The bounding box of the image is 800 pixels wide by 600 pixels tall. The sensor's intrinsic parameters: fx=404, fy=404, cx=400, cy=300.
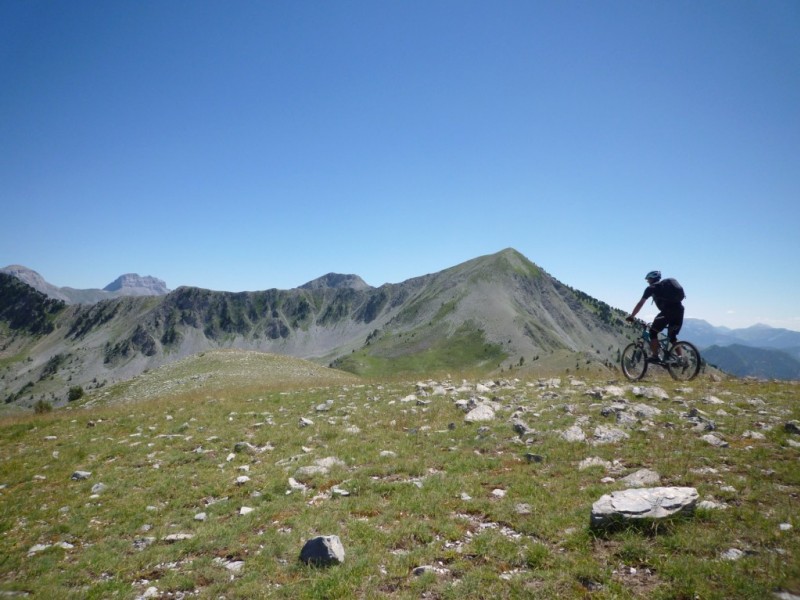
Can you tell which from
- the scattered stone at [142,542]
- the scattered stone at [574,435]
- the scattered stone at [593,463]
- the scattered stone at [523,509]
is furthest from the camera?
the scattered stone at [574,435]

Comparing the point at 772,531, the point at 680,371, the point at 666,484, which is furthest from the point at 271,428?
the point at 680,371

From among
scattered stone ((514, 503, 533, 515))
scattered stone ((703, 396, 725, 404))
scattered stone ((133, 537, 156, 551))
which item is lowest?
scattered stone ((133, 537, 156, 551))


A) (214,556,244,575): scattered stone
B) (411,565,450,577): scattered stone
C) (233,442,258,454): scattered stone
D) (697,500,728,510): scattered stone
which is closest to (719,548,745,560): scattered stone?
(697,500,728,510): scattered stone

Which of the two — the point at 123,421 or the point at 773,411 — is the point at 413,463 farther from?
the point at 123,421

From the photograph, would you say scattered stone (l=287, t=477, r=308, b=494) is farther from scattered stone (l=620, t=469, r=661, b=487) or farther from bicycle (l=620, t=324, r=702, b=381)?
bicycle (l=620, t=324, r=702, b=381)

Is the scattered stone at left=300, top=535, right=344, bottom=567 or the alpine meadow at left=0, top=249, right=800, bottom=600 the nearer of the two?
the alpine meadow at left=0, top=249, right=800, bottom=600

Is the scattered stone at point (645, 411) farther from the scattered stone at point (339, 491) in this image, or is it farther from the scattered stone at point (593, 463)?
the scattered stone at point (339, 491)

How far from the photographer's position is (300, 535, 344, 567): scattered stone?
673 cm

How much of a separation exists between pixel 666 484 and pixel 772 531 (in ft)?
6.23

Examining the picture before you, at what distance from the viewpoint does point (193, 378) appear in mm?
40938

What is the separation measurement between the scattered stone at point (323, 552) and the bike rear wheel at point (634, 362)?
662 inches

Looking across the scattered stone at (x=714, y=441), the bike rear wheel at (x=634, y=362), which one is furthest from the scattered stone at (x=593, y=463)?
the bike rear wheel at (x=634, y=362)

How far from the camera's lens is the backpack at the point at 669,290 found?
57.2ft

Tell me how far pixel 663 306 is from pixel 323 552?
57.6 ft
